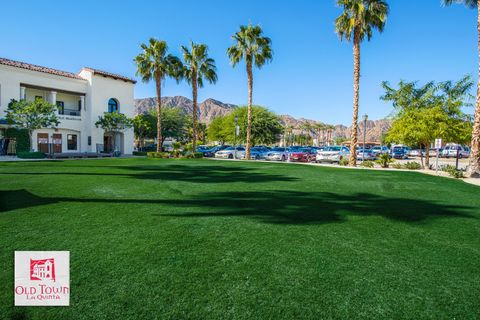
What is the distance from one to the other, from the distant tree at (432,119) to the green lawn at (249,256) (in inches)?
584

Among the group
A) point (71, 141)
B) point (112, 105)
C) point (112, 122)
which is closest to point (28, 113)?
point (71, 141)

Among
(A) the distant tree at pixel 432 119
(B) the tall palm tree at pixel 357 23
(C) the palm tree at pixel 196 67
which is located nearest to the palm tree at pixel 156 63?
(C) the palm tree at pixel 196 67

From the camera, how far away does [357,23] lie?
22641 mm

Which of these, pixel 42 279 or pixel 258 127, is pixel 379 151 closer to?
pixel 258 127

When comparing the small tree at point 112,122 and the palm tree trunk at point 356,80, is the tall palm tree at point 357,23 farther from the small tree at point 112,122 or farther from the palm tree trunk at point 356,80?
the small tree at point 112,122

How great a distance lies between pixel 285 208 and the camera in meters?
7.21

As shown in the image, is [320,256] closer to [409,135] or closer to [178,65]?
[409,135]

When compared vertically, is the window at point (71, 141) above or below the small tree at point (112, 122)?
below

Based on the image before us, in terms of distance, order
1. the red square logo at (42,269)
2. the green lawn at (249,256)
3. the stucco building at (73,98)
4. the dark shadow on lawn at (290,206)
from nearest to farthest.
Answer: the green lawn at (249,256)
the red square logo at (42,269)
the dark shadow on lawn at (290,206)
the stucco building at (73,98)

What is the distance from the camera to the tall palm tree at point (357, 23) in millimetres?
22500

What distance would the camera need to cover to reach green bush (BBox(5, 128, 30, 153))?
1110 inches

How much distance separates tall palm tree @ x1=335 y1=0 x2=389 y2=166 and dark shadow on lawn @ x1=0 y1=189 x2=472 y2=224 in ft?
52.8

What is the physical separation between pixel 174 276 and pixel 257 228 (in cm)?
230

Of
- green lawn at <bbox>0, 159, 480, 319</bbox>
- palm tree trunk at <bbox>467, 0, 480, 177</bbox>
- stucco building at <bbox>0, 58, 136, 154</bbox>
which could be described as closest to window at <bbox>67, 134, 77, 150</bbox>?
stucco building at <bbox>0, 58, 136, 154</bbox>
